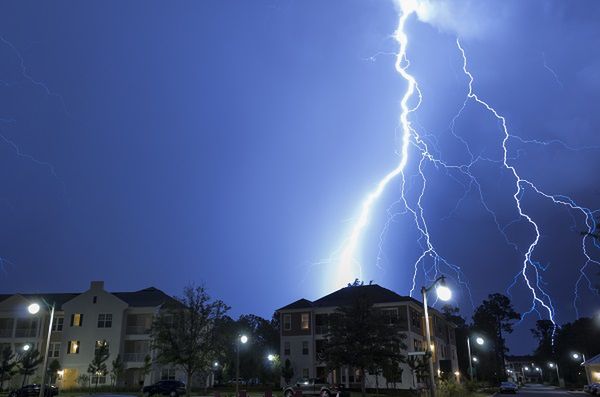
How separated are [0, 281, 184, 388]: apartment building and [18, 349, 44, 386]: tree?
2630mm

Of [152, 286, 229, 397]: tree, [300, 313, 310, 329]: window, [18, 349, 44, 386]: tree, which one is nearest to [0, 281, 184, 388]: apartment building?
[18, 349, 44, 386]: tree

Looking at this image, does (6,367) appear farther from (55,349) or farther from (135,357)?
(135,357)

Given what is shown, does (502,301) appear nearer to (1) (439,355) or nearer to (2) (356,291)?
(1) (439,355)

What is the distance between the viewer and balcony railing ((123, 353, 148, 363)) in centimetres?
4881

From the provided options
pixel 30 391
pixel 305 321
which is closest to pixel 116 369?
pixel 30 391

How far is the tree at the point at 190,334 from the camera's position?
91.5 feet

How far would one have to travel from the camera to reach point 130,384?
47812mm

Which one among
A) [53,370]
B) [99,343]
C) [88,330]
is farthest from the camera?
[88,330]

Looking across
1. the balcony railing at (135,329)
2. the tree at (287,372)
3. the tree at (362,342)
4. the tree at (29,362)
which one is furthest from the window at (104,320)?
the tree at (362,342)

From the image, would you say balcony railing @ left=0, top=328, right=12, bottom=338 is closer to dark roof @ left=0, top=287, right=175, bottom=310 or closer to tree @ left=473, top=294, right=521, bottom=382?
dark roof @ left=0, top=287, right=175, bottom=310

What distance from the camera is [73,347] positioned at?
164 feet

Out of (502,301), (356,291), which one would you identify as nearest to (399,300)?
(356,291)

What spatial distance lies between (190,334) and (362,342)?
11.1m

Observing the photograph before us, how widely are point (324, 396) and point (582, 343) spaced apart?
6558cm
